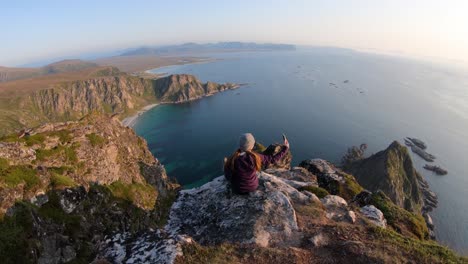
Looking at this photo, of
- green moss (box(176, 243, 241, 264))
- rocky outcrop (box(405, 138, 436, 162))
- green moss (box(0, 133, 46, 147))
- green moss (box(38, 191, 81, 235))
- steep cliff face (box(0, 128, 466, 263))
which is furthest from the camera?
rocky outcrop (box(405, 138, 436, 162))

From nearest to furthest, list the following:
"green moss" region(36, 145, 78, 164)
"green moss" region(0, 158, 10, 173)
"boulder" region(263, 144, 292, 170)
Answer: "boulder" region(263, 144, 292, 170), "green moss" region(0, 158, 10, 173), "green moss" region(36, 145, 78, 164)

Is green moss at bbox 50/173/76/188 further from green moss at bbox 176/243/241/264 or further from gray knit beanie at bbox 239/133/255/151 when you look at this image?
gray knit beanie at bbox 239/133/255/151

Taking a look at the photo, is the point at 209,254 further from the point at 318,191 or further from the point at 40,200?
the point at 318,191

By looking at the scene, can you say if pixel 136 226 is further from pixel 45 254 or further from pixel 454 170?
pixel 454 170

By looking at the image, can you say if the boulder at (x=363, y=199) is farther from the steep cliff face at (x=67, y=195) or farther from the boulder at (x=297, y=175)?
the steep cliff face at (x=67, y=195)

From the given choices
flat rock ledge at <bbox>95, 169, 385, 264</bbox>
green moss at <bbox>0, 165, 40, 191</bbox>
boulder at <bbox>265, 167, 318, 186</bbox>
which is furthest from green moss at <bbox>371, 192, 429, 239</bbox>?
green moss at <bbox>0, 165, 40, 191</bbox>

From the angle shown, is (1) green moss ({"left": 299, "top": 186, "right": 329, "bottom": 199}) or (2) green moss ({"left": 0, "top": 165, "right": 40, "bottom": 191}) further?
(1) green moss ({"left": 299, "top": 186, "right": 329, "bottom": 199})

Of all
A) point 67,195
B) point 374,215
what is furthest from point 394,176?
point 67,195

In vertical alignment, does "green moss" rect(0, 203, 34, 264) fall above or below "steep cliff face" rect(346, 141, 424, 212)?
above

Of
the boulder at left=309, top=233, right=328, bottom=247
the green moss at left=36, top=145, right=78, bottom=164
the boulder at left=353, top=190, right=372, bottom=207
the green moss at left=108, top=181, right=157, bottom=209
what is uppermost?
the green moss at left=36, top=145, right=78, bottom=164
